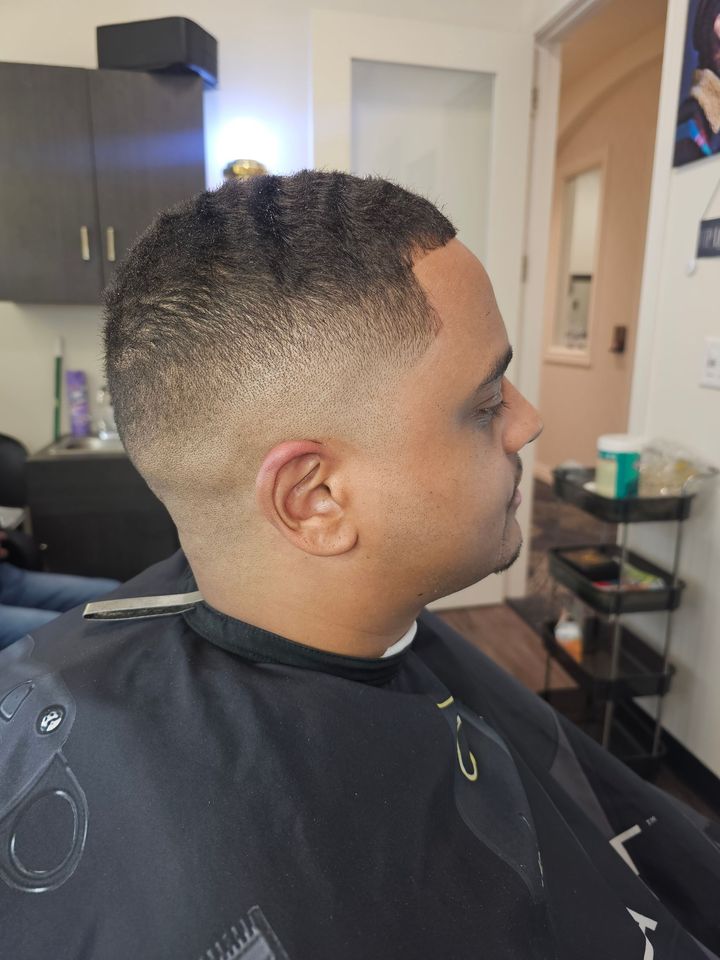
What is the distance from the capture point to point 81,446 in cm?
288

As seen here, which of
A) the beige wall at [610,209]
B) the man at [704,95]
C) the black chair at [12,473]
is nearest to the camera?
the man at [704,95]

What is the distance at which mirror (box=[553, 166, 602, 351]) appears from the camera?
4.89 m

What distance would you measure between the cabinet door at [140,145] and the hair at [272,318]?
1935mm

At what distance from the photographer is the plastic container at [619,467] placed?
5.65 feet

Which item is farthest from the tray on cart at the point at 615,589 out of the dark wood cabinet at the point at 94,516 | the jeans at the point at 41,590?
the dark wood cabinet at the point at 94,516

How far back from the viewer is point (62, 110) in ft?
7.80

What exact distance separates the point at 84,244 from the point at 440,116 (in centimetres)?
156

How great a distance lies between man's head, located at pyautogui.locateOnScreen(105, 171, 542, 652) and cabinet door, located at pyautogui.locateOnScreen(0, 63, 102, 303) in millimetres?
2036

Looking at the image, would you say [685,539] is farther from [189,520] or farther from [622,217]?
[622,217]

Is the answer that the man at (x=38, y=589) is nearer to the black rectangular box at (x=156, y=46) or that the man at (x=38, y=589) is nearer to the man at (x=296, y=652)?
the man at (x=296, y=652)

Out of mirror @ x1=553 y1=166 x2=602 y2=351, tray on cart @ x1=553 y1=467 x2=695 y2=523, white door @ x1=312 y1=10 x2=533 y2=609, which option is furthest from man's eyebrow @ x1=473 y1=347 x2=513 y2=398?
mirror @ x1=553 y1=166 x2=602 y2=351

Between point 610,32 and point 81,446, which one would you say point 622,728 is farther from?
point 610,32

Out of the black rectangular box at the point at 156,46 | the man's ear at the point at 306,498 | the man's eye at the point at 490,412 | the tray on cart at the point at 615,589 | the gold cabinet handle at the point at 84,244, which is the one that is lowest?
the tray on cart at the point at 615,589

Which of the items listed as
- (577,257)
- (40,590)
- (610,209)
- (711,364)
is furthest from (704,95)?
(577,257)
